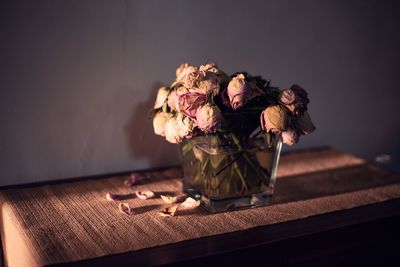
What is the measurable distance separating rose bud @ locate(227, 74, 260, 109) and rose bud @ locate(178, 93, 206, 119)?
6 centimetres

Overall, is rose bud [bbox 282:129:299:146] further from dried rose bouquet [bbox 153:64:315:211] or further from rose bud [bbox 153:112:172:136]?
rose bud [bbox 153:112:172:136]

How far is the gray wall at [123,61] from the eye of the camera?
1152 millimetres

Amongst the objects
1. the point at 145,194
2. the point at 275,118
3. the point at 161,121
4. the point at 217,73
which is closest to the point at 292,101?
the point at 275,118

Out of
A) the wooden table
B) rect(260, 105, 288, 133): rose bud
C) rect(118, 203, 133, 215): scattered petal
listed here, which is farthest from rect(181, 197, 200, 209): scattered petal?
rect(260, 105, 288, 133): rose bud

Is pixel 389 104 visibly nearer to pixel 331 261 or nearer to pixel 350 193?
pixel 350 193

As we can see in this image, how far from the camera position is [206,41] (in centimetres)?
136

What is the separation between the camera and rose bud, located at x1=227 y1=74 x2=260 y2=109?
38.8 inches

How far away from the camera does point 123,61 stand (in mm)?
1254

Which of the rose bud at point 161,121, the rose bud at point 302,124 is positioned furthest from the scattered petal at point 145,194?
the rose bud at point 302,124

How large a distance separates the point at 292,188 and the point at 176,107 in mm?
431

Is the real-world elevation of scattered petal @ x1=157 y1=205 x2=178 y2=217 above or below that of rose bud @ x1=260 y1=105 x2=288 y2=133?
below

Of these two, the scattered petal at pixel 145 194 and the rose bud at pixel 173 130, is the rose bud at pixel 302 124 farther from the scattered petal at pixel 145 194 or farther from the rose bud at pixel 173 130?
the scattered petal at pixel 145 194

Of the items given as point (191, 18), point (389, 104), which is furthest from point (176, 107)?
point (389, 104)

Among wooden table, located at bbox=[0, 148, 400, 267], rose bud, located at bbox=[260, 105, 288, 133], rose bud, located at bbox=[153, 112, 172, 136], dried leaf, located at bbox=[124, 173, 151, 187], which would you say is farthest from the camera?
dried leaf, located at bbox=[124, 173, 151, 187]
